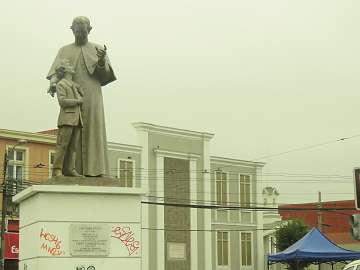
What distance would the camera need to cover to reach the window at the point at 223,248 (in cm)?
4512

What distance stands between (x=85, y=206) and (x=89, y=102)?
1.71m

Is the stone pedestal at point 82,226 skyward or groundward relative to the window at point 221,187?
groundward

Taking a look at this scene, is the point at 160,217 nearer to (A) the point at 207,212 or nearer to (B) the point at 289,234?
(A) the point at 207,212

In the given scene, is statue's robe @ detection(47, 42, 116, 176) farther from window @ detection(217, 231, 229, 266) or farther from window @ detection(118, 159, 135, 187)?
window @ detection(217, 231, 229, 266)

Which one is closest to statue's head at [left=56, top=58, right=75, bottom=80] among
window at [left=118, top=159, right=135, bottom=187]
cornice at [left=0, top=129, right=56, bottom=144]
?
window at [left=118, top=159, right=135, bottom=187]

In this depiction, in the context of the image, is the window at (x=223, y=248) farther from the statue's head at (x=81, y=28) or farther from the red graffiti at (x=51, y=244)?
the red graffiti at (x=51, y=244)

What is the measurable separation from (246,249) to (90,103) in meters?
36.1

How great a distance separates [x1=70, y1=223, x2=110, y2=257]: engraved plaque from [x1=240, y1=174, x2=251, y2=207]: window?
1403 inches

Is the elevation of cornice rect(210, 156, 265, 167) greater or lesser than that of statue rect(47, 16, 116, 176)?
greater

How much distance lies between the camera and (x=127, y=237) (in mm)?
11180

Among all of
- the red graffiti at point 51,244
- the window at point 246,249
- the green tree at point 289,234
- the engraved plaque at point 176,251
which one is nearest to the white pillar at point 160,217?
the engraved plaque at point 176,251

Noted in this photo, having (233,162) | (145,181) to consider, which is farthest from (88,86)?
(233,162)

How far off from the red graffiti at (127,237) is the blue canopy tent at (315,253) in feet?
60.9

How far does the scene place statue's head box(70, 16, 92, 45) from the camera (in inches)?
469
